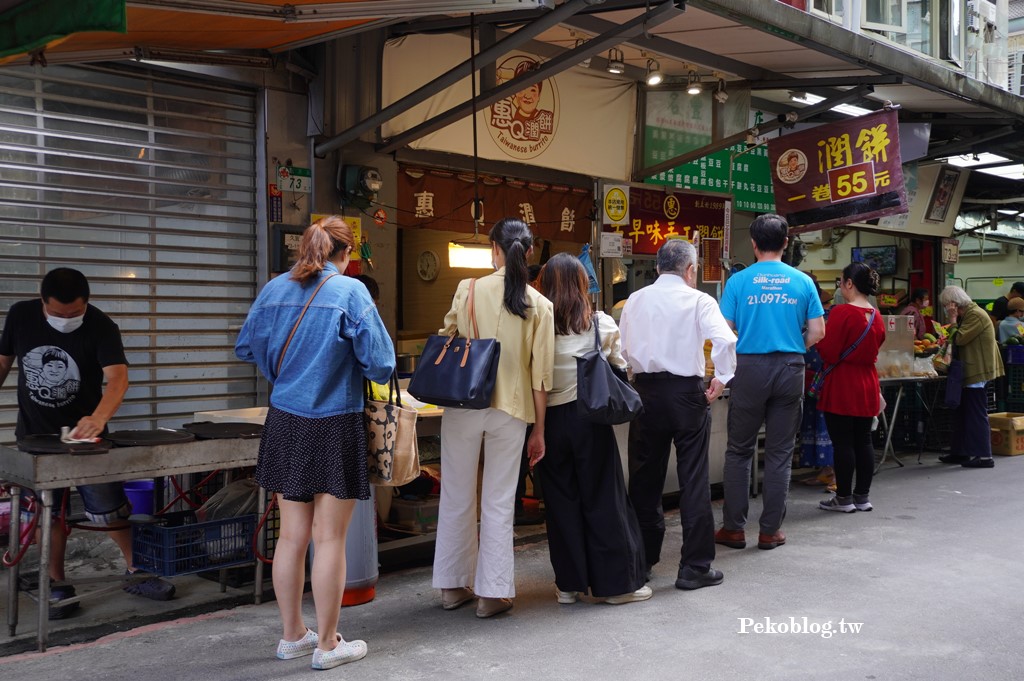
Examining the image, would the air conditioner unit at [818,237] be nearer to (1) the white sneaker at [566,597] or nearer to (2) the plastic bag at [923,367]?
(2) the plastic bag at [923,367]

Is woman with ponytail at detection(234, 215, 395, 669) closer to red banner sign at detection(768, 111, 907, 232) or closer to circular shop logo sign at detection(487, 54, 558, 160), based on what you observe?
circular shop logo sign at detection(487, 54, 558, 160)

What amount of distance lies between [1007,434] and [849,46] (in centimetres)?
522

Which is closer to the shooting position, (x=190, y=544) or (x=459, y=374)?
(x=459, y=374)

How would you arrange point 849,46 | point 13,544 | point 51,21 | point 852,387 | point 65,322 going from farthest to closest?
point 849,46 → point 852,387 → point 65,322 → point 13,544 → point 51,21

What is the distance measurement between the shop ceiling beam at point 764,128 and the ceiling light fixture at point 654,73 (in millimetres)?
859

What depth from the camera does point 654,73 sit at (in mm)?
9328

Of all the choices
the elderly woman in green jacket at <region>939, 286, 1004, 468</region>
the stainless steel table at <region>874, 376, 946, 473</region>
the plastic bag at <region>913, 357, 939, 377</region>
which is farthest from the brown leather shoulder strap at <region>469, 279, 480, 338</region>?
the elderly woman in green jacket at <region>939, 286, 1004, 468</region>

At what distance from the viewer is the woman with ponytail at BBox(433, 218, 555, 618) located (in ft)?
15.8

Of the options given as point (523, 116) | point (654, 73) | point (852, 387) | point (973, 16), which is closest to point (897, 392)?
point (852, 387)

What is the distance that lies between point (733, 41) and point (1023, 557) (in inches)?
197

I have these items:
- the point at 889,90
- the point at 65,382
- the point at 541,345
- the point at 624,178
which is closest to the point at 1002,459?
the point at 889,90

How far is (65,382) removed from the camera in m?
5.09

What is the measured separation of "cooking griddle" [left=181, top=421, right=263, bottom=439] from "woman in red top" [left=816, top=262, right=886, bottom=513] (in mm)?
4578

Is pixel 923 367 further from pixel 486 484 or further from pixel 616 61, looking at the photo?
pixel 486 484
